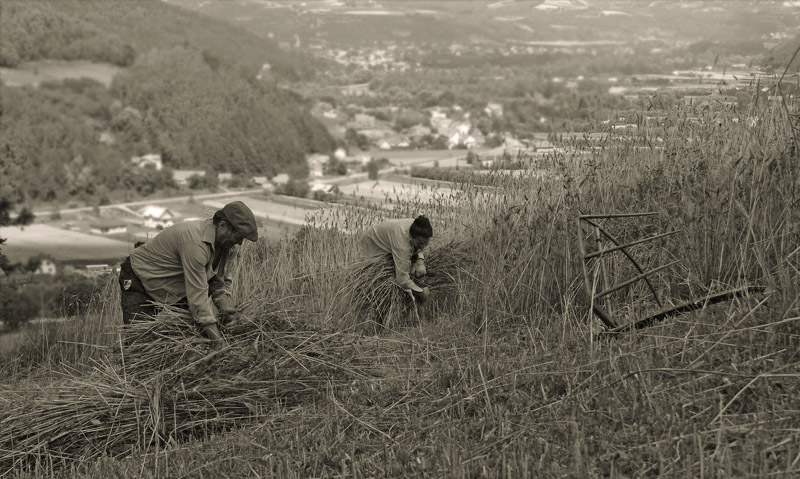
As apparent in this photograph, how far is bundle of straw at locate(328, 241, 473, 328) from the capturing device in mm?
6320

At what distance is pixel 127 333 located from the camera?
186 inches

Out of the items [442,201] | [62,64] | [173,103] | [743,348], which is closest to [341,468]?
[743,348]

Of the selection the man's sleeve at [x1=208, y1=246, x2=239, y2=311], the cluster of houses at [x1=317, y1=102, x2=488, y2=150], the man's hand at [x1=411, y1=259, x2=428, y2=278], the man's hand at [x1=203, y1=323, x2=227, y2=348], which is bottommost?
the cluster of houses at [x1=317, y1=102, x2=488, y2=150]

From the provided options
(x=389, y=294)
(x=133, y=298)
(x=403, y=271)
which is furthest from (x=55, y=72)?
(x=133, y=298)

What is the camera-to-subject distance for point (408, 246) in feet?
20.9

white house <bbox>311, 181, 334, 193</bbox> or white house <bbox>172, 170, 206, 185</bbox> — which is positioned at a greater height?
white house <bbox>311, 181, 334, 193</bbox>

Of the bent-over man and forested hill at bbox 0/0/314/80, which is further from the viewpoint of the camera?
forested hill at bbox 0/0/314/80

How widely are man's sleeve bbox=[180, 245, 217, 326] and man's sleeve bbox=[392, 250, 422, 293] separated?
1942 mm

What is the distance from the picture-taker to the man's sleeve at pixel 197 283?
4.54 m

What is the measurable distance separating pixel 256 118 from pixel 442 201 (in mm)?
36048

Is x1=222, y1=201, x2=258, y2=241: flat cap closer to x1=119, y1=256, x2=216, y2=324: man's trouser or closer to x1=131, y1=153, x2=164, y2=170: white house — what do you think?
x1=119, y1=256, x2=216, y2=324: man's trouser

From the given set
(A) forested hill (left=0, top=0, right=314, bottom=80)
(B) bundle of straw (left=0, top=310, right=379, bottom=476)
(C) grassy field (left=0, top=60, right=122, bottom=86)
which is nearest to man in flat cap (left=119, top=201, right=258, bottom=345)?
(B) bundle of straw (left=0, top=310, right=379, bottom=476)

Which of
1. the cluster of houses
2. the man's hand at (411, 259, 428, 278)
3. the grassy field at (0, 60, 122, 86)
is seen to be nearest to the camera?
the man's hand at (411, 259, 428, 278)

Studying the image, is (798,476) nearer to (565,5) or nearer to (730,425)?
(730,425)
